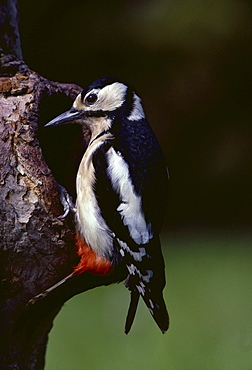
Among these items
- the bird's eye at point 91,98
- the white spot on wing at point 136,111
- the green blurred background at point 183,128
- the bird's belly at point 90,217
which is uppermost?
the bird's eye at point 91,98

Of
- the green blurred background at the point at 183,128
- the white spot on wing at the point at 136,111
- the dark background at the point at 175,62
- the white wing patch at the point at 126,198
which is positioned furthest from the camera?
the dark background at the point at 175,62

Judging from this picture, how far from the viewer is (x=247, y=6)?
417 cm

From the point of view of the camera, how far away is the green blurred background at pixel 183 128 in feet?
11.1

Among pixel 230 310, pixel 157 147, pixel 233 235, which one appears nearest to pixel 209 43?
pixel 233 235

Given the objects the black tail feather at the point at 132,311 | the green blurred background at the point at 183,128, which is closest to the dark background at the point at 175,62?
the green blurred background at the point at 183,128

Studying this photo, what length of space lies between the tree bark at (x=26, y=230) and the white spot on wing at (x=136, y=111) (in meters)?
0.24

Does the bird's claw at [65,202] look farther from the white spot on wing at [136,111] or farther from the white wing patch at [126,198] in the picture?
the white spot on wing at [136,111]

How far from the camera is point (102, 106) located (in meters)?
1.57

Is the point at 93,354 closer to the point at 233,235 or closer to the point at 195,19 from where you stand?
the point at 233,235

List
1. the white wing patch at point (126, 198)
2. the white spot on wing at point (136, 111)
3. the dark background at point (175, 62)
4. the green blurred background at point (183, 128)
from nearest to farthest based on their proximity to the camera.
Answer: the white wing patch at point (126, 198) < the white spot on wing at point (136, 111) < the green blurred background at point (183, 128) < the dark background at point (175, 62)

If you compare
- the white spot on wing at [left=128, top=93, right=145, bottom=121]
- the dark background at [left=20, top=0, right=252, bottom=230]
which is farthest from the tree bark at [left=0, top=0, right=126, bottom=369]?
the dark background at [left=20, top=0, right=252, bottom=230]

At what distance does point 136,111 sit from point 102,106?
0.35 feet

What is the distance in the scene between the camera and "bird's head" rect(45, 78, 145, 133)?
1.54 metres

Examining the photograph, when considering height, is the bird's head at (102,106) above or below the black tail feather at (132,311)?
above
